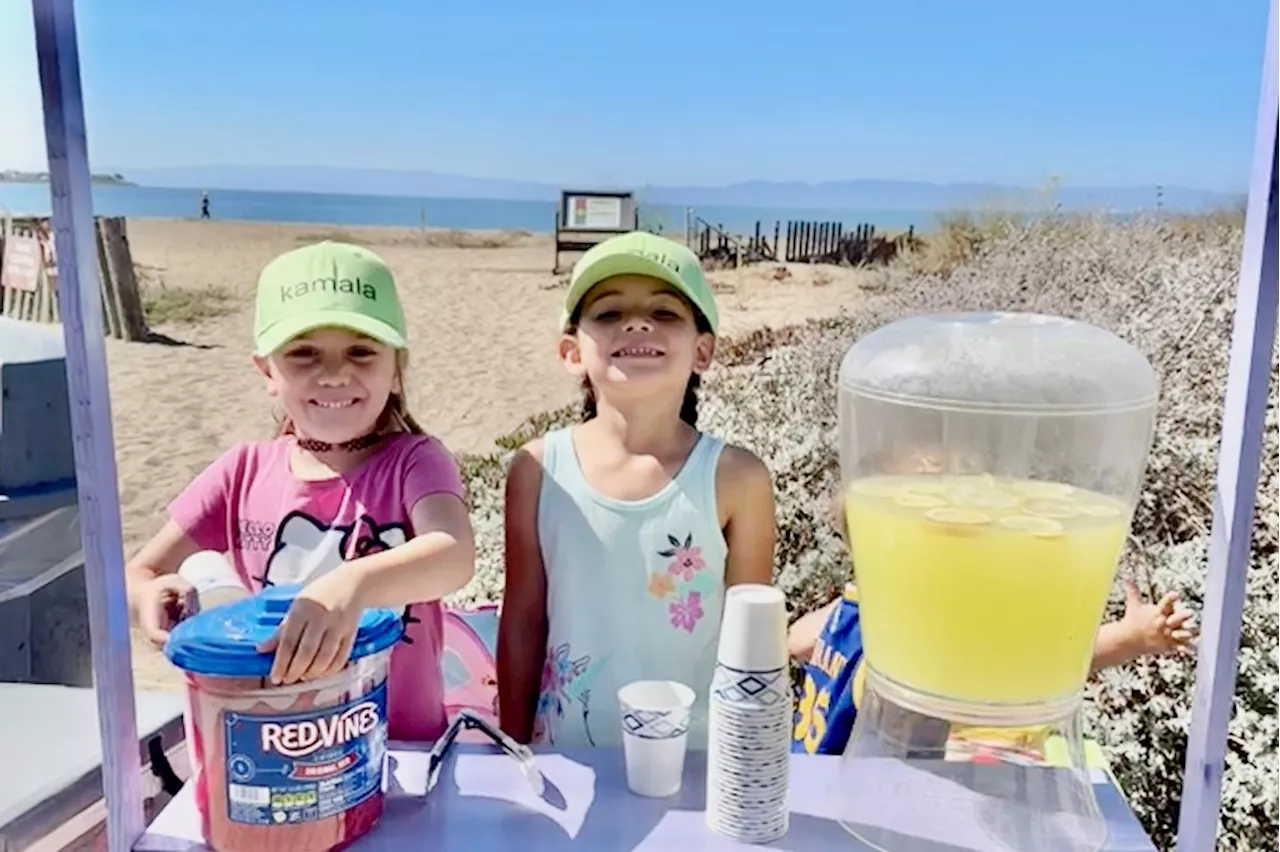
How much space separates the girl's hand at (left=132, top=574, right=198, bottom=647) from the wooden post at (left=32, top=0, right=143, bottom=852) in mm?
78

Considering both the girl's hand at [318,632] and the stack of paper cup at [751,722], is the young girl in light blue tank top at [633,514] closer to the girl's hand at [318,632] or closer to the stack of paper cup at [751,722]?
the stack of paper cup at [751,722]

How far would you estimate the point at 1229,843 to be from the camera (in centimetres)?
167

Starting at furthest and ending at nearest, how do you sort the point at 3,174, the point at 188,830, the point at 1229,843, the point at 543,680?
the point at 1229,843 < the point at 3,174 < the point at 543,680 < the point at 188,830

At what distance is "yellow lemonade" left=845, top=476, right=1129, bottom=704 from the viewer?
74 centimetres

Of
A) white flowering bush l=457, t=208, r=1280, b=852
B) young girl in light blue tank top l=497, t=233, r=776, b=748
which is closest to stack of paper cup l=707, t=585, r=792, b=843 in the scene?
young girl in light blue tank top l=497, t=233, r=776, b=748

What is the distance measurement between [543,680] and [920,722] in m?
0.41

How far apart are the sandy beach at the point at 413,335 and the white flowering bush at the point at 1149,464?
0.12m

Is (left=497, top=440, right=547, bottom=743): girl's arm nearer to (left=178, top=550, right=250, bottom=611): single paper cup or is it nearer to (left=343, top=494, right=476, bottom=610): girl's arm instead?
(left=343, top=494, right=476, bottom=610): girl's arm

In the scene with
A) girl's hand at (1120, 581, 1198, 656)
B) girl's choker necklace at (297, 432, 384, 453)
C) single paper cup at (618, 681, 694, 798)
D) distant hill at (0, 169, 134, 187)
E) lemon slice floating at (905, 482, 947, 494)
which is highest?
distant hill at (0, 169, 134, 187)

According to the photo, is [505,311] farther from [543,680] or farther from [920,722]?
[920,722]

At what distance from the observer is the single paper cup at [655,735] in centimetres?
84

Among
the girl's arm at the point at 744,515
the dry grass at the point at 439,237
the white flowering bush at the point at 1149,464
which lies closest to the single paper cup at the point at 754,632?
the girl's arm at the point at 744,515

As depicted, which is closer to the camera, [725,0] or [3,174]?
[3,174]

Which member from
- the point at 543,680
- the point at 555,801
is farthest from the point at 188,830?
the point at 543,680
